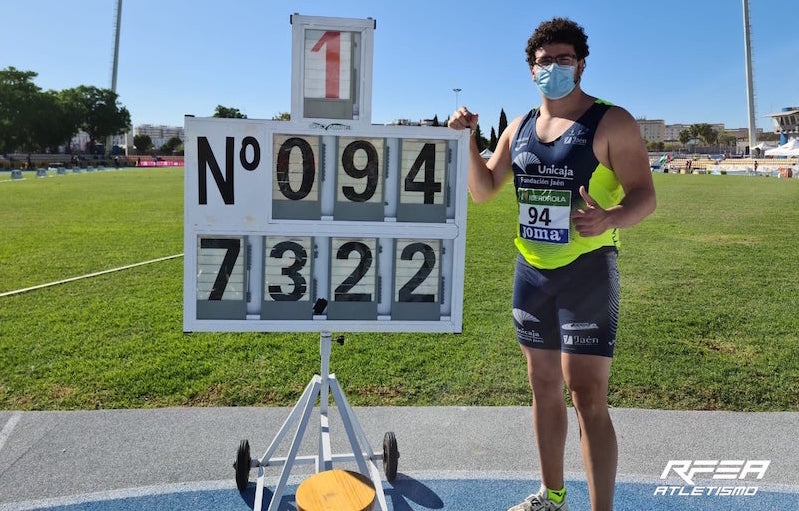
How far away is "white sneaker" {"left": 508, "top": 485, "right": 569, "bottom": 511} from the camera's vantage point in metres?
3.21

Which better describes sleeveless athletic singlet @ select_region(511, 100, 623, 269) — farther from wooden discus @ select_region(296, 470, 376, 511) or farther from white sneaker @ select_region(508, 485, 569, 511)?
wooden discus @ select_region(296, 470, 376, 511)

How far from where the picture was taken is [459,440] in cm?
412

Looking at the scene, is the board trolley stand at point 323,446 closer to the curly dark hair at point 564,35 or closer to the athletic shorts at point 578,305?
the athletic shorts at point 578,305

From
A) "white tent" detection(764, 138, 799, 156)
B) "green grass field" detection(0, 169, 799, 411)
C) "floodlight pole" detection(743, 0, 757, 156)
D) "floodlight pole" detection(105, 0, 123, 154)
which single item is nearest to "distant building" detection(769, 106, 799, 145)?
"floodlight pole" detection(743, 0, 757, 156)

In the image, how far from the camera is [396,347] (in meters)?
6.18

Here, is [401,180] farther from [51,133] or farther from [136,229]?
[51,133]

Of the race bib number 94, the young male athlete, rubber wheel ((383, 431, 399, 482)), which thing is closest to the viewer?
the young male athlete

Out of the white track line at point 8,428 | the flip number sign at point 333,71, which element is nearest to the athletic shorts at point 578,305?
the flip number sign at point 333,71

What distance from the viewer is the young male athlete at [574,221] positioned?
2.82m

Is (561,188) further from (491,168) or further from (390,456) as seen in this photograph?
(390,456)

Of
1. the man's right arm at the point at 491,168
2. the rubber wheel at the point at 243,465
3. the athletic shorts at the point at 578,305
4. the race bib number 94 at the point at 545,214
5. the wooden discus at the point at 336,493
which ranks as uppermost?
the man's right arm at the point at 491,168

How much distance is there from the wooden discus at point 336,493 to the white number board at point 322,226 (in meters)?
0.69

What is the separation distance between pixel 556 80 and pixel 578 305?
1039 millimetres

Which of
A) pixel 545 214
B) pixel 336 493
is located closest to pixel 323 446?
pixel 336 493
